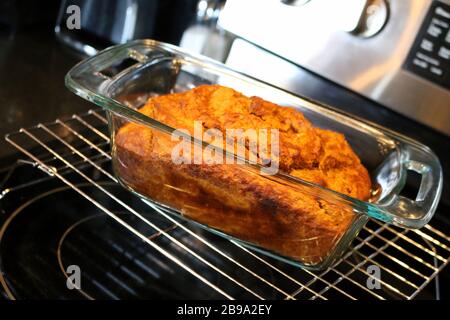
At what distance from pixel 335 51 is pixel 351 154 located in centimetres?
20

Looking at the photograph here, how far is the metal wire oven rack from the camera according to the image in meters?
0.77

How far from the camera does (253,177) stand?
2.35 feet

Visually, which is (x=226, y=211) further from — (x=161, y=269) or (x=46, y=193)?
(x=46, y=193)

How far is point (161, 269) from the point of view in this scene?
780mm

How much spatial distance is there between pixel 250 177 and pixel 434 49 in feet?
1.23

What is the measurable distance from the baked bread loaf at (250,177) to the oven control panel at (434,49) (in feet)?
0.56
